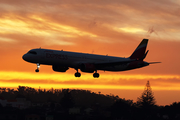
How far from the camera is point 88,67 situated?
270 feet

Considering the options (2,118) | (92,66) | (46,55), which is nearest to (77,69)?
(92,66)

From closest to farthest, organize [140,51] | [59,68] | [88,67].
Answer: [88,67] < [59,68] < [140,51]

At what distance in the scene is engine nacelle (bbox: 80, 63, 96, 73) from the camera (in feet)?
268

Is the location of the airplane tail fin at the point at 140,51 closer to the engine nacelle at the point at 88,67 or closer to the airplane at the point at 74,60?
the airplane at the point at 74,60

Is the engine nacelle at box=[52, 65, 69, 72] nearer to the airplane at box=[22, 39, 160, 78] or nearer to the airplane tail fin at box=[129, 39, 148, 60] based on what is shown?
the airplane at box=[22, 39, 160, 78]

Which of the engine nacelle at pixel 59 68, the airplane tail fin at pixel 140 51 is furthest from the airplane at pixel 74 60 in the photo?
the airplane tail fin at pixel 140 51

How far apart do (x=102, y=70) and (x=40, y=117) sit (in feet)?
247

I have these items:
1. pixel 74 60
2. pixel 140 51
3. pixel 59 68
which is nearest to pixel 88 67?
pixel 74 60

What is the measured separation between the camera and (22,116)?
504ft

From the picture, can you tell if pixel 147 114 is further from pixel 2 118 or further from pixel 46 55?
pixel 46 55

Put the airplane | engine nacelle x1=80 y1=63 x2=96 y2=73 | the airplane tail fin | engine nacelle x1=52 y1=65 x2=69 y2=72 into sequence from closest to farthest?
1. the airplane
2. engine nacelle x1=80 y1=63 x2=96 y2=73
3. engine nacelle x1=52 y1=65 x2=69 y2=72
4. the airplane tail fin

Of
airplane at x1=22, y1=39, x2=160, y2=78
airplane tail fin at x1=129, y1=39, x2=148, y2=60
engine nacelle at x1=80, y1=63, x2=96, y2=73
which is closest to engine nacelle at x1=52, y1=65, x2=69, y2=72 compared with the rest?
airplane at x1=22, y1=39, x2=160, y2=78

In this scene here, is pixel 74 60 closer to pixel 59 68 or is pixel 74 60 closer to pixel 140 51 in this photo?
pixel 59 68

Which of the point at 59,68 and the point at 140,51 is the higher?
the point at 140,51
